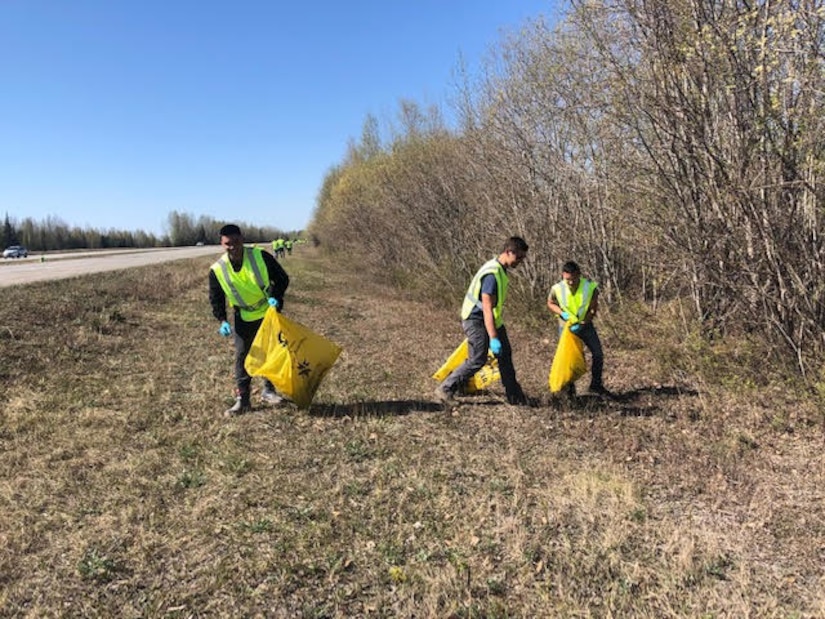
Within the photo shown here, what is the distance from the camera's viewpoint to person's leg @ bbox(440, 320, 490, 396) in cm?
577

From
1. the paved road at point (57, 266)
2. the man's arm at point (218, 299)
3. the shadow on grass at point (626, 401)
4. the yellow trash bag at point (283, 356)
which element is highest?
the paved road at point (57, 266)

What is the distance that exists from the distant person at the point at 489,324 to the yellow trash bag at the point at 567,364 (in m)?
0.40

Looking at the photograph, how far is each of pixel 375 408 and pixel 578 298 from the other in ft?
8.17

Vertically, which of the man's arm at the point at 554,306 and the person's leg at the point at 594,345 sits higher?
the man's arm at the point at 554,306

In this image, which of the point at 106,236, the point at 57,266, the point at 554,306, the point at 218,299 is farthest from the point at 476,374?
the point at 106,236

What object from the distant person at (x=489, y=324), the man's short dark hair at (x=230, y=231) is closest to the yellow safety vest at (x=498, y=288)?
the distant person at (x=489, y=324)

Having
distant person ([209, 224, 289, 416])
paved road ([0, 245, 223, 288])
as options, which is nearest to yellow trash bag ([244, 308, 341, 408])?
distant person ([209, 224, 289, 416])

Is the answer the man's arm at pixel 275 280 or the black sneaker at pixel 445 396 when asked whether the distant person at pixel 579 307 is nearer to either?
the black sneaker at pixel 445 396

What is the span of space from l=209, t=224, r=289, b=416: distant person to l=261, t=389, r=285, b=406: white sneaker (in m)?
0.23

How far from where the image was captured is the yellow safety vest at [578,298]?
20.3ft

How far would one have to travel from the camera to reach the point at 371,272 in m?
24.5

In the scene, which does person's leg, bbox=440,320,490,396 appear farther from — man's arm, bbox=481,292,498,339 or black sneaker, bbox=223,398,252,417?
black sneaker, bbox=223,398,252,417

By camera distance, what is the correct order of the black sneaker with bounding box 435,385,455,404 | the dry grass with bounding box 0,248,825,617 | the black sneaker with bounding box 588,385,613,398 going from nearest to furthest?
the dry grass with bounding box 0,248,825,617 < the black sneaker with bounding box 435,385,455,404 < the black sneaker with bounding box 588,385,613,398

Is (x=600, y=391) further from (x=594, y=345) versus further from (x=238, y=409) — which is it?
(x=238, y=409)
